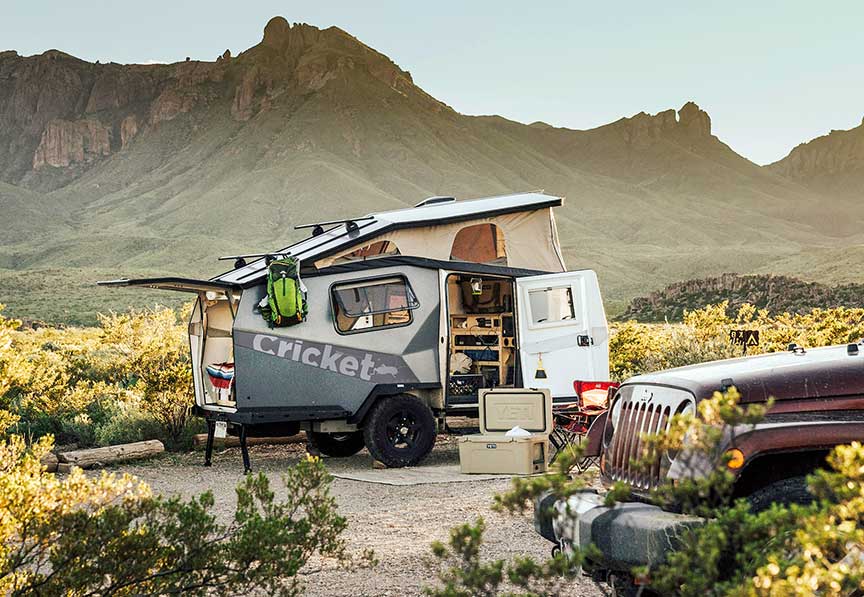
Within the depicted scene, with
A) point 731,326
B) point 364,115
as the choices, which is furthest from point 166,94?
point 731,326

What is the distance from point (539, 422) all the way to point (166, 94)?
176 m

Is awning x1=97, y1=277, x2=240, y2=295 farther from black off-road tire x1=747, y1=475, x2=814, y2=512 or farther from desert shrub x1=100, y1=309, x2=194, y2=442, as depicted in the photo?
black off-road tire x1=747, y1=475, x2=814, y2=512

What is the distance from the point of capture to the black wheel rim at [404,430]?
12133 millimetres

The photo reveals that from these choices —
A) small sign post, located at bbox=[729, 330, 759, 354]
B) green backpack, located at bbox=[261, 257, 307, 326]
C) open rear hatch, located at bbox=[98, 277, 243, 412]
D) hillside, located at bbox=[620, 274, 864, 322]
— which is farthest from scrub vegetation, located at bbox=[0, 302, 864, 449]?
hillside, located at bbox=[620, 274, 864, 322]

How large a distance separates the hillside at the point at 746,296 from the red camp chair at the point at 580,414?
3172 cm

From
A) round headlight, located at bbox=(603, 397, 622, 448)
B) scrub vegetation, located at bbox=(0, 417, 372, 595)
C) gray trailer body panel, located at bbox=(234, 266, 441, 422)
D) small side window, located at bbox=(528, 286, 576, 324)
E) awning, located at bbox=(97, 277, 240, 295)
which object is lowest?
scrub vegetation, located at bbox=(0, 417, 372, 595)

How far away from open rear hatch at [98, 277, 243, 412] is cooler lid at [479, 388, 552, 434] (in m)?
2.85

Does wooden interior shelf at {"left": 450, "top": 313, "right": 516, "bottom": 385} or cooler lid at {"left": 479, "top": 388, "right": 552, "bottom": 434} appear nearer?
cooler lid at {"left": 479, "top": 388, "right": 552, "bottom": 434}

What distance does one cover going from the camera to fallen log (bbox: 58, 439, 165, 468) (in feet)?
39.4

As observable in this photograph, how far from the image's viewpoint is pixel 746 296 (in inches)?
1794

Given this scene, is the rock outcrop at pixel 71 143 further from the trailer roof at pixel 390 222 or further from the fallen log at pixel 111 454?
the trailer roof at pixel 390 222

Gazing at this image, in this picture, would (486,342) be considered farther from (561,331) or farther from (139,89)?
(139,89)

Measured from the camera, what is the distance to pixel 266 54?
18362cm

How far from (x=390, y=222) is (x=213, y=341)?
252cm
